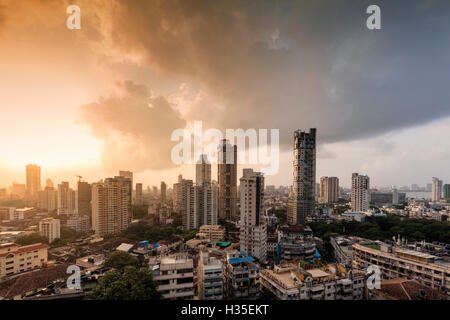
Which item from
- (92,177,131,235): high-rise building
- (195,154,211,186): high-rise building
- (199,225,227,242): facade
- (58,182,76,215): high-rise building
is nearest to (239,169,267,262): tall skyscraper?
(199,225,227,242): facade

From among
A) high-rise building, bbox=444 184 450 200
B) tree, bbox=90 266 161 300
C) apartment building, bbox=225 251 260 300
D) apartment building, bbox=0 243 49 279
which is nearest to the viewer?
tree, bbox=90 266 161 300

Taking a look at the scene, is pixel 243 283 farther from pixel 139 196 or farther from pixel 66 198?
pixel 139 196

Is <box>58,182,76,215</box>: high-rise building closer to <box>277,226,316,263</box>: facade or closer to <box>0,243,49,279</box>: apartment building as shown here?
<box>0,243,49,279</box>: apartment building

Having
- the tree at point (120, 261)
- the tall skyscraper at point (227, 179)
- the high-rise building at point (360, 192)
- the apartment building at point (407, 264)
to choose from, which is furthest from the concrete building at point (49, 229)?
the high-rise building at point (360, 192)

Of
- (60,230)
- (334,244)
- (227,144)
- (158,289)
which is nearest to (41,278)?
(158,289)

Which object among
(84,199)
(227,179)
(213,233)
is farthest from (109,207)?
(227,179)

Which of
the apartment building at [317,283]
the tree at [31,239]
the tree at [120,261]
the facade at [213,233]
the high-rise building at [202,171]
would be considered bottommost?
the facade at [213,233]

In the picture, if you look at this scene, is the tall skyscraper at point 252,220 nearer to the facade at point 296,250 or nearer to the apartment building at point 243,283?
the facade at point 296,250
